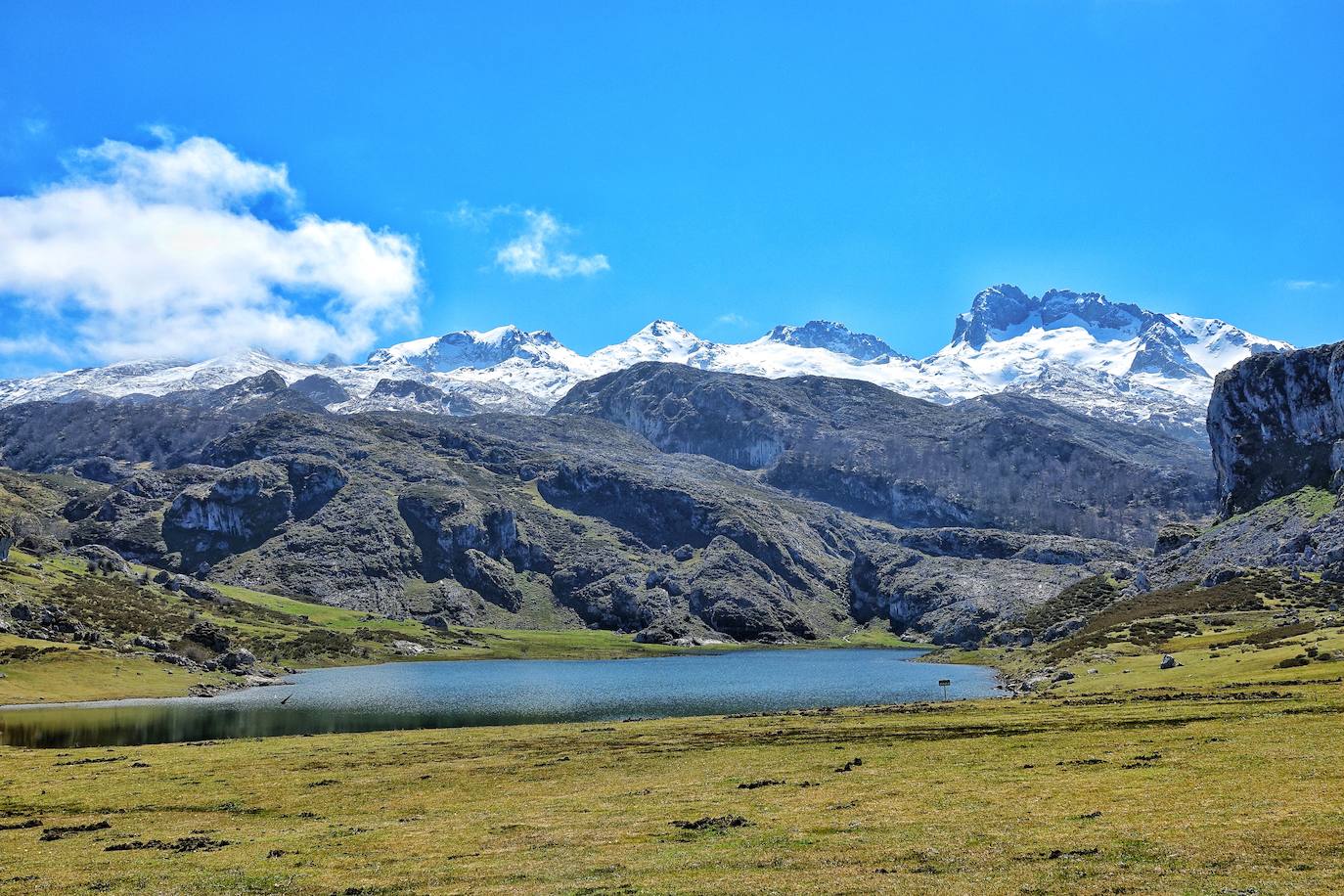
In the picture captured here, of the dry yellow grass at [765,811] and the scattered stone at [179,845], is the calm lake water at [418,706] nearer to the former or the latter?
the dry yellow grass at [765,811]

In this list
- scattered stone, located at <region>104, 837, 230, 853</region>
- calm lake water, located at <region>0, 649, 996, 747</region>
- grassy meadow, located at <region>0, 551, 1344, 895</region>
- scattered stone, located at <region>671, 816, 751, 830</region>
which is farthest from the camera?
calm lake water, located at <region>0, 649, 996, 747</region>

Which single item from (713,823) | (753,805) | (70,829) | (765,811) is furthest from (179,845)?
(765,811)

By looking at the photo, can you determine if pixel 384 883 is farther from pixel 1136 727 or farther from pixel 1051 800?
pixel 1136 727

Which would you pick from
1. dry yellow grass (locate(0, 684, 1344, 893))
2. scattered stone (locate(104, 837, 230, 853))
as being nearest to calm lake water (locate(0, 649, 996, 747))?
dry yellow grass (locate(0, 684, 1344, 893))

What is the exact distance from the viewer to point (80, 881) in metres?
36.7

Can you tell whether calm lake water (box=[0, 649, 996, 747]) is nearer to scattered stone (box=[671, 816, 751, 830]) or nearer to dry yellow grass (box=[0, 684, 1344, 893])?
dry yellow grass (box=[0, 684, 1344, 893])

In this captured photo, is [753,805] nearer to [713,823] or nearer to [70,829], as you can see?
[713,823]

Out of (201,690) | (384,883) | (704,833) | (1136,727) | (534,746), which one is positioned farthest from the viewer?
(201,690)

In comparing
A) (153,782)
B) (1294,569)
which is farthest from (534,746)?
(1294,569)

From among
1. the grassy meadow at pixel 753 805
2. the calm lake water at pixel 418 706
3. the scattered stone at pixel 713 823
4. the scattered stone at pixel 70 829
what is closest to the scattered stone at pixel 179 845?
the grassy meadow at pixel 753 805

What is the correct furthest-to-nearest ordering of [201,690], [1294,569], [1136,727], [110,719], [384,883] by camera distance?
[1294,569]
[201,690]
[110,719]
[1136,727]
[384,883]

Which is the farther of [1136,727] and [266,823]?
[1136,727]

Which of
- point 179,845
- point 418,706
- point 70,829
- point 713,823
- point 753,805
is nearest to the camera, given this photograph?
point 713,823

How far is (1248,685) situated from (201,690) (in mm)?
168068
